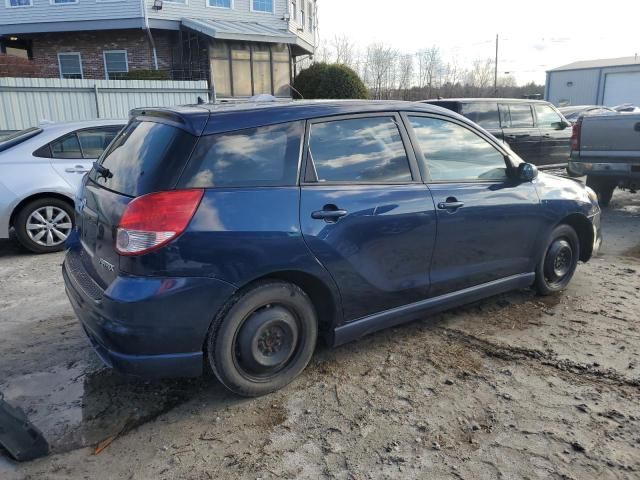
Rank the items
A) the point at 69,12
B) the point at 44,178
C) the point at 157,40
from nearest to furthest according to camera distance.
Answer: the point at 44,178, the point at 69,12, the point at 157,40

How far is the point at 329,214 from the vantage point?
307 cm

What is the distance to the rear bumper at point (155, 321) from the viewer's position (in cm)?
265

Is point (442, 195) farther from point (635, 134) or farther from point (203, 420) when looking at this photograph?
point (635, 134)

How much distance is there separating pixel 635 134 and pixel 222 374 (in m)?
7.72

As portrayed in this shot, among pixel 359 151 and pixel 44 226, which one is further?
pixel 44 226

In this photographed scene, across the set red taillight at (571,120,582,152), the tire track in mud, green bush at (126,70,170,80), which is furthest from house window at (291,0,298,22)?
the tire track in mud

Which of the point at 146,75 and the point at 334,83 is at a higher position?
the point at 146,75

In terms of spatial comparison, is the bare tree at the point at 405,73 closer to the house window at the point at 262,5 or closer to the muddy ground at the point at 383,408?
the house window at the point at 262,5

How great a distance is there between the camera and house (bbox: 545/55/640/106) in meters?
42.3

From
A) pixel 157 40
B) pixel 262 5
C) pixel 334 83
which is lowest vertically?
pixel 334 83

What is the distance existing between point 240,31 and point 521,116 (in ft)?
47.5

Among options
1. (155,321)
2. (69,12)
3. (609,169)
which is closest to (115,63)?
(69,12)

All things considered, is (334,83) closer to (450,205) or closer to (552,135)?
(552,135)

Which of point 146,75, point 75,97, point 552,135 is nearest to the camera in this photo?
point 552,135
